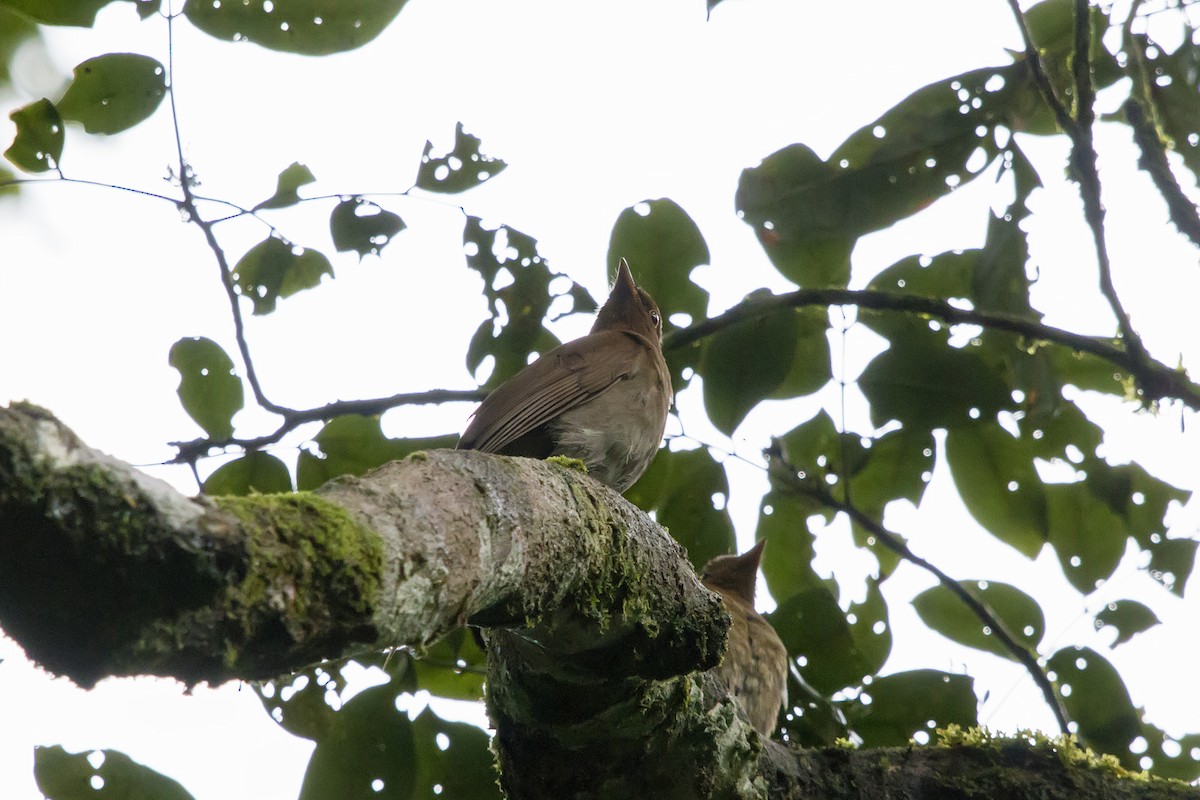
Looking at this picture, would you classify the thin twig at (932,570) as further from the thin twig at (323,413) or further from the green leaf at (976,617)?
the thin twig at (323,413)

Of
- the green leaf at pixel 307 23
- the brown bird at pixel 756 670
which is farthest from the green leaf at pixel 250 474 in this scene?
the brown bird at pixel 756 670

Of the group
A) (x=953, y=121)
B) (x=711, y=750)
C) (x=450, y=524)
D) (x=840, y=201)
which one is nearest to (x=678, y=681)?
(x=711, y=750)

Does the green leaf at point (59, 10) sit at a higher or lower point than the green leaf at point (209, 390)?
higher

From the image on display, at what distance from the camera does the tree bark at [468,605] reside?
119 centimetres

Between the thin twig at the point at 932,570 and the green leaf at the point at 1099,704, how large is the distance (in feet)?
0.23


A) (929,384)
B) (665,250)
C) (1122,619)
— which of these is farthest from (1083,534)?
(665,250)

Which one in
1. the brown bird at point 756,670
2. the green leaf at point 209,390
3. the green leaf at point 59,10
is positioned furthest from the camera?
the brown bird at point 756,670

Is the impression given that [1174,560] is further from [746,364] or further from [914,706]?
[746,364]

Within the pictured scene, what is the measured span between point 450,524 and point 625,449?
9.00ft

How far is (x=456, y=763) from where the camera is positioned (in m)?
3.81

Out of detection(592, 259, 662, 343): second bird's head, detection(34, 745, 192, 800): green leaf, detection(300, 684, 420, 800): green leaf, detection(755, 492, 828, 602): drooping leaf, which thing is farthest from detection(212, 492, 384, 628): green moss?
detection(592, 259, 662, 343): second bird's head

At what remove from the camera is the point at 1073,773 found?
344 centimetres

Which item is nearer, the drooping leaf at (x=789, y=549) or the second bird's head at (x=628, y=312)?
the drooping leaf at (x=789, y=549)

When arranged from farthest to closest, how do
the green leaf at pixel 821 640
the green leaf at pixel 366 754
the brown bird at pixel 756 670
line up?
the brown bird at pixel 756 670 < the green leaf at pixel 821 640 < the green leaf at pixel 366 754
